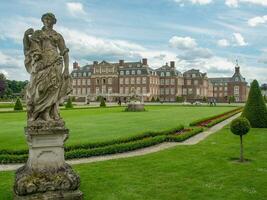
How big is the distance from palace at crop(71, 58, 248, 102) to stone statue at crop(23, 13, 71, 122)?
7567 cm

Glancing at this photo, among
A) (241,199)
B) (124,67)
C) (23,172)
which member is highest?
(124,67)

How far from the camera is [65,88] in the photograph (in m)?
6.46

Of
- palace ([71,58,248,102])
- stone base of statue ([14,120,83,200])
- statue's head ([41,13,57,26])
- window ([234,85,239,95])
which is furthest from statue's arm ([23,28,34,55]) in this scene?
window ([234,85,239,95])

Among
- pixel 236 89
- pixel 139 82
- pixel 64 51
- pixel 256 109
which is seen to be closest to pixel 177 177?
pixel 64 51

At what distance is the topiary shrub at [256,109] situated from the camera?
Result: 65.5 ft

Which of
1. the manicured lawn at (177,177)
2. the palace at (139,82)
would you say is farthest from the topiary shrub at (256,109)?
the palace at (139,82)

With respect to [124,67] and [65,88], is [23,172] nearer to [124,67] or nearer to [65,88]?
[65,88]

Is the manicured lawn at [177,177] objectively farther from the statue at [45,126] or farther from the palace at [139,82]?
the palace at [139,82]

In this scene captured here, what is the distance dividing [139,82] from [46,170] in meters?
78.9

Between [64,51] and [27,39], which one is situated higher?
[27,39]

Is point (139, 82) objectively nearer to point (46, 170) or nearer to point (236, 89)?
point (236, 89)

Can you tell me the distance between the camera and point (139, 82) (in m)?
85.0

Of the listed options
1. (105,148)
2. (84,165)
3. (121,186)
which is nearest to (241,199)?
(121,186)

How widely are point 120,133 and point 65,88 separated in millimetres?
9917
